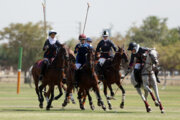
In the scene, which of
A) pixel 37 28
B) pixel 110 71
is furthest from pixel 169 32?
pixel 110 71

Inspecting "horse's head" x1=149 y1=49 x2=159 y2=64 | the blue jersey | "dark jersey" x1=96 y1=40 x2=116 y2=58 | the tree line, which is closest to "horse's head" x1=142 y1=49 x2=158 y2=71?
"horse's head" x1=149 y1=49 x2=159 y2=64

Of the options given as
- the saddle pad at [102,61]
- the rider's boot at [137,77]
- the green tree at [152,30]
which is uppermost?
the green tree at [152,30]

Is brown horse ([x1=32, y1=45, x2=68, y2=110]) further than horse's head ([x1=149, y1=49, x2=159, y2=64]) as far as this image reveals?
Yes

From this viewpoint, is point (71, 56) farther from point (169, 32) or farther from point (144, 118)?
point (169, 32)

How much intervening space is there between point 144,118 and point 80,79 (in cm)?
519

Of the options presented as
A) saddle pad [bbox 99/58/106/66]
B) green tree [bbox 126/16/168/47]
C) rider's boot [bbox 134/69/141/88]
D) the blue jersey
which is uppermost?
green tree [bbox 126/16/168/47]

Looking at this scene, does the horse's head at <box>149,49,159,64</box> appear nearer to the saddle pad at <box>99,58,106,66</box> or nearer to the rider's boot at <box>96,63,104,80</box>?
the rider's boot at <box>96,63,104,80</box>

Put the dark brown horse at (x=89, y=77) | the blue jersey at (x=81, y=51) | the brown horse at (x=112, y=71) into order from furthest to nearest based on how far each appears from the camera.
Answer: the brown horse at (x=112, y=71) < the blue jersey at (x=81, y=51) < the dark brown horse at (x=89, y=77)

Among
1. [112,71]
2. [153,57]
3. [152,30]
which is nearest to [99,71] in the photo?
[112,71]

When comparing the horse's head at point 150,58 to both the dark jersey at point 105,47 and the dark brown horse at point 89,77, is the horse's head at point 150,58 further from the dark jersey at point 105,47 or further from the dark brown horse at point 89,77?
the dark jersey at point 105,47

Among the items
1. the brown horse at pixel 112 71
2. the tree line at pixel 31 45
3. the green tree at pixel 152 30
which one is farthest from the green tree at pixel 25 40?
the brown horse at pixel 112 71

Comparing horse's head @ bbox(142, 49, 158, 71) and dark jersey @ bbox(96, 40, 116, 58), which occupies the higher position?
dark jersey @ bbox(96, 40, 116, 58)

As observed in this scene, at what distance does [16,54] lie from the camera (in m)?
89.4

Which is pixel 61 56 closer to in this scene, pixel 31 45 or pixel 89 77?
pixel 89 77
